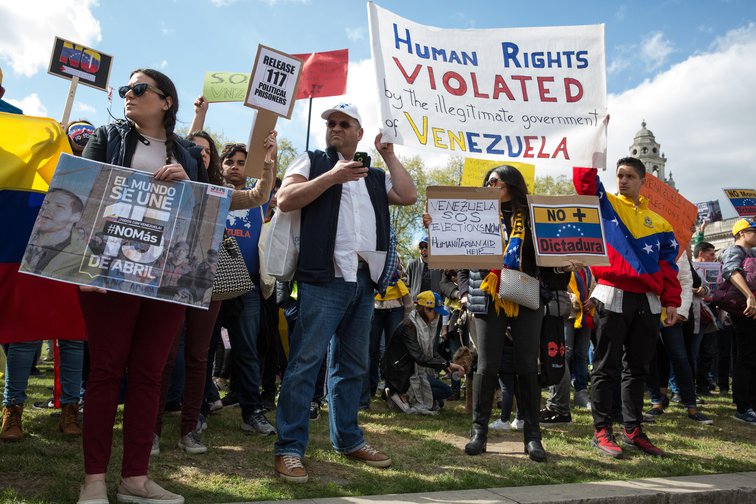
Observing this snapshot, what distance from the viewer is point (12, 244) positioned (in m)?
3.54

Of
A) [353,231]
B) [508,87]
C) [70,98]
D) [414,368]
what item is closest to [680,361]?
[414,368]

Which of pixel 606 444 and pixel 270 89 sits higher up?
pixel 270 89

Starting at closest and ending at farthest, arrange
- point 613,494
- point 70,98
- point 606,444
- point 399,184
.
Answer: point 613,494 < point 399,184 < point 606,444 < point 70,98

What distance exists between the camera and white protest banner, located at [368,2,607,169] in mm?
4770

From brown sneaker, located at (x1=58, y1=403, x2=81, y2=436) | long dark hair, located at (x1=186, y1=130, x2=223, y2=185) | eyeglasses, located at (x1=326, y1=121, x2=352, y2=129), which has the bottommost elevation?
brown sneaker, located at (x1=58, y1=403, x2=81, y2=436)

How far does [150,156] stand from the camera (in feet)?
10.3

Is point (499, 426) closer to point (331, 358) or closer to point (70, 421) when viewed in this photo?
point (331, 358)

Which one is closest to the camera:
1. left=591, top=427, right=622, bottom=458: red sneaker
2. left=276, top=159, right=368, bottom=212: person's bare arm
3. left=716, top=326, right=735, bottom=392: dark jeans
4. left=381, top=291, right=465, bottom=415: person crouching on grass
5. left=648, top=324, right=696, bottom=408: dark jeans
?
left=276, top=159, right=368, bottom=212: person's bare arm

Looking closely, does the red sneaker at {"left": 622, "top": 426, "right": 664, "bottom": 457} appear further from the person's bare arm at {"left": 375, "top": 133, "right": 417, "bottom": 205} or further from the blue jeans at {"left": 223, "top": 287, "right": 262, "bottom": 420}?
the blue jeans at {"left": 223, "top": 287, "right": 262, "bottom": 420}

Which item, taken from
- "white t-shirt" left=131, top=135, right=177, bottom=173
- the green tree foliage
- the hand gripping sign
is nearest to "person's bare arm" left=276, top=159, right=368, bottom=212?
the hand gripping sign

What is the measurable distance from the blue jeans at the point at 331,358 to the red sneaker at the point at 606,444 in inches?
75.8

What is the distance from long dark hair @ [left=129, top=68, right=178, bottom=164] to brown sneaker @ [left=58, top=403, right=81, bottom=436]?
2194 mm

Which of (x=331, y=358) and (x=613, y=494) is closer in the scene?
(x=613, y=494)

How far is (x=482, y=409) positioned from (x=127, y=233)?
2.84 metres
